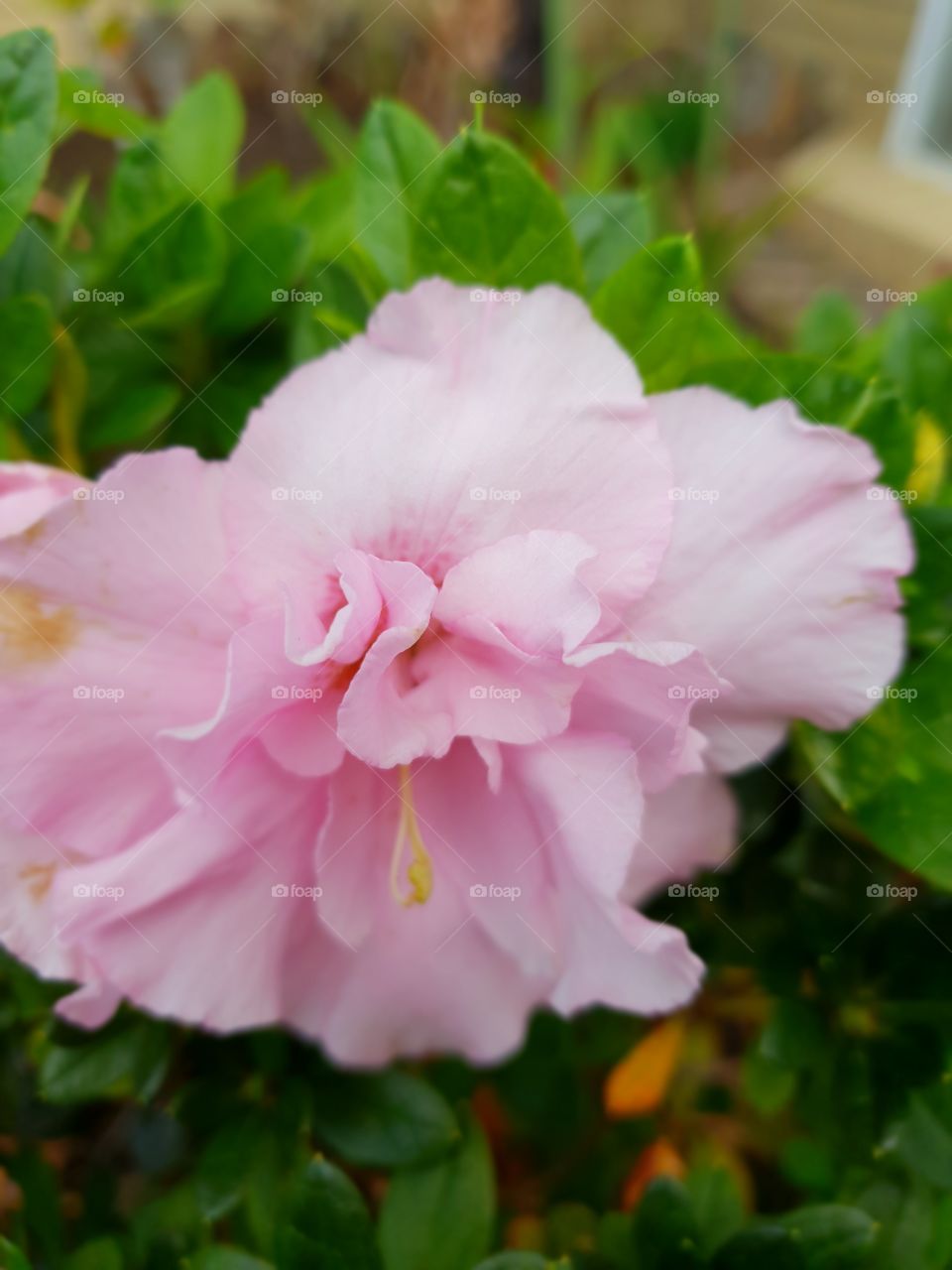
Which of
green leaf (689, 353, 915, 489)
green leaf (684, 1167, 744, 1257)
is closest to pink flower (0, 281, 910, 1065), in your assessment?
green leaf (689, 353, 915, 489)

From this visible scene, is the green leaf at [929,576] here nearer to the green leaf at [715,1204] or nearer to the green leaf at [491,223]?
the green leaf at [491,223]

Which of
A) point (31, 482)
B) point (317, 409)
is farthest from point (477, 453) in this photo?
point (31, 482)

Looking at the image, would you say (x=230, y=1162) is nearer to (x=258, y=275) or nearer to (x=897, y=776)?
(x=897, y=776)

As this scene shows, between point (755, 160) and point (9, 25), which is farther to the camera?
point (755, 160)

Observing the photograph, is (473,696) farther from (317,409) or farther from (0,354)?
(0,354)

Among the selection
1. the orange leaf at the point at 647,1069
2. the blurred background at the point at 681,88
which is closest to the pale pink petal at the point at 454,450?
the orange leaf at the point at 647,1069

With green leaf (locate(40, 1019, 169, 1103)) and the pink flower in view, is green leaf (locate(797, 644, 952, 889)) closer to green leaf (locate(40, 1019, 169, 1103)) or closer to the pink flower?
the pink flower

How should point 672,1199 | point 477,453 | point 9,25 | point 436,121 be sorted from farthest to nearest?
point 436,121 → point 9,25 → point 672,1199 → point 477,453
